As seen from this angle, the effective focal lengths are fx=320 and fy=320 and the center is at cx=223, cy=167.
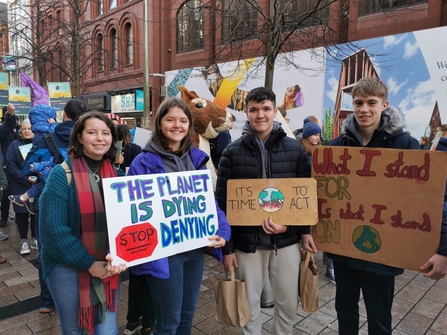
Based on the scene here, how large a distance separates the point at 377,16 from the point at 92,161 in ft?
34.0

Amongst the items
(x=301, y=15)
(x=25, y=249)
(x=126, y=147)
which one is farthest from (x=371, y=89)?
(x=25, y=249)

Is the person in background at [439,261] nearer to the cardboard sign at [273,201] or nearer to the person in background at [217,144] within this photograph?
the cardboard sign at [273,201]

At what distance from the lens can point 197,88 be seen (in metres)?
15.0

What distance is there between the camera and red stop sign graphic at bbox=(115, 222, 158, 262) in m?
1.80

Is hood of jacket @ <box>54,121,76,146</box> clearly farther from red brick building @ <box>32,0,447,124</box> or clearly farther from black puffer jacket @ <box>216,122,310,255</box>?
red brick building @ <box>32,0,447,124</box>

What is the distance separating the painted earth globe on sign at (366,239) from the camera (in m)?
2.06

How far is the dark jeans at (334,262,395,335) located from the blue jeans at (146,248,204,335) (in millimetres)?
1013

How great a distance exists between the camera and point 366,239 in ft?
6.89

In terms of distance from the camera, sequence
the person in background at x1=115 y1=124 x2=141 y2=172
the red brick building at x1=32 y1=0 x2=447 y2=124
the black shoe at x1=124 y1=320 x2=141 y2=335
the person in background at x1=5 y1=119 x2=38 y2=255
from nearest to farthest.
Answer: the black shoe at x1=124 y1=320 x2=141 y2=335, the person in background at x1=115 y1=124 x2=141 y2=172, the person in background at x1=5 y1=119 x2=38 y2=255, the red brick building at x1=32 y1=0 x2=447 y2=124

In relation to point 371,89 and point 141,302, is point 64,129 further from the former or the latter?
point 371,89

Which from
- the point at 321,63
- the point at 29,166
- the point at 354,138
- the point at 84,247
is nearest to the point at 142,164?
the point at 84,247

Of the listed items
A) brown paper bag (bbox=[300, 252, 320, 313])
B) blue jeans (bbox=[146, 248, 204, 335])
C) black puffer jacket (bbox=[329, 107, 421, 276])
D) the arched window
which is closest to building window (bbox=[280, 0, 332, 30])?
the arched window

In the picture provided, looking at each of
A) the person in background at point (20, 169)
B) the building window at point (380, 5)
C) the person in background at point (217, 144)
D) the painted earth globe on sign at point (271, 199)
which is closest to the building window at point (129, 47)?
the building window at point (380, 5)

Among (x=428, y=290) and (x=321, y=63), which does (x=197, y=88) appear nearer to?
(x=321, y=63)
